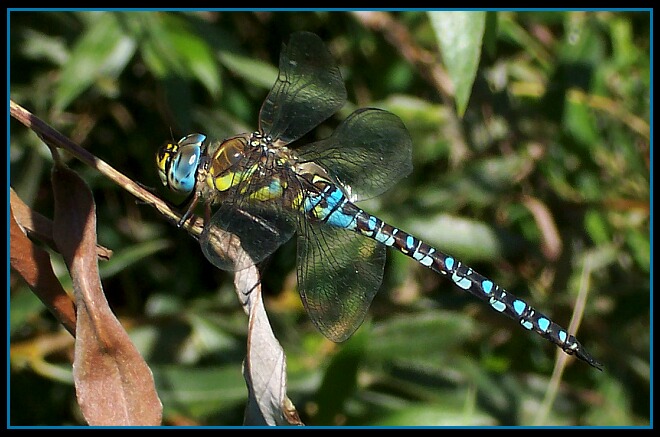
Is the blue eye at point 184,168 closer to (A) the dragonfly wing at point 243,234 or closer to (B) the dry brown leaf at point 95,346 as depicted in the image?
(A) the dragonfly wing at point 243,234

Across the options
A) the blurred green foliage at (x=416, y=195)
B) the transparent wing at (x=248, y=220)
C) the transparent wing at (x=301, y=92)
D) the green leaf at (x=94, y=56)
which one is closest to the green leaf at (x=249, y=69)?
the blurred green foliage at (x=416, y=195)

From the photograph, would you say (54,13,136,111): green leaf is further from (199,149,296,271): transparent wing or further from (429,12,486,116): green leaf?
(429,12,486,116): green leaf

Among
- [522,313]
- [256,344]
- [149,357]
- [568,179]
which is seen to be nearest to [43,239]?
[256,344]

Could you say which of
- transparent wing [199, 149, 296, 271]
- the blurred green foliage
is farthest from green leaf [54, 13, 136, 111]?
transparent wing [199, 149, 296, 271]

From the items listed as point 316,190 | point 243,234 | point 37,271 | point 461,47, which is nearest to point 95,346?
point 37,271

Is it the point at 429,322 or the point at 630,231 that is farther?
the point at 630,231

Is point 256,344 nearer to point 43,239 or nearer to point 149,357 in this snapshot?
point 43,239
